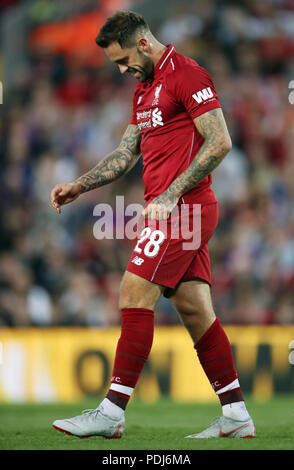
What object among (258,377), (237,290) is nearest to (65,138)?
(237,290)

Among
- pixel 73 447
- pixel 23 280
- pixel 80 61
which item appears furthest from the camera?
pixel 80 61

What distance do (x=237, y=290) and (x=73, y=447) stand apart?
6.26 m

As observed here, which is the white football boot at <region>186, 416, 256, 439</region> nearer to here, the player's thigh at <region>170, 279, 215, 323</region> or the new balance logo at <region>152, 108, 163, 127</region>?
the player's thigh at <region>170, 279, 215, 323</region>

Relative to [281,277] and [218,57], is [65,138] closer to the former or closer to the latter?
[218,57]

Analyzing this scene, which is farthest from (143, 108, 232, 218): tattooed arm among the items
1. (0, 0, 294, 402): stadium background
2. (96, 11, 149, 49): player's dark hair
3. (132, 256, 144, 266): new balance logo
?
(0, 0, 294, 402): stadium background

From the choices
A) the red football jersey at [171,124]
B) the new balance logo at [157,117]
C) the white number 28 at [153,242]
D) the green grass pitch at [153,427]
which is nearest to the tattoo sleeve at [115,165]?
the red football jersey at [171,124]

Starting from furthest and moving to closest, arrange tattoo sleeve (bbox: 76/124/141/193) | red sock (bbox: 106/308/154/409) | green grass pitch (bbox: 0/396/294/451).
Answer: tattoo sleeve (bbox: 76/124/141/193)
red sock (bbox: 106/308/154/409)
green grass pitch (bbox: 0/396/294/451)

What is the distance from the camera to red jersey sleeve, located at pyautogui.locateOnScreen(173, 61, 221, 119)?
14.1ft

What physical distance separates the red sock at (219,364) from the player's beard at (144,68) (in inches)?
53.8

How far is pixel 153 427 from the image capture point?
524cm

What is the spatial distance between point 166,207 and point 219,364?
→ 0.94 m

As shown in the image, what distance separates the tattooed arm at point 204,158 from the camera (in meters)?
4.26

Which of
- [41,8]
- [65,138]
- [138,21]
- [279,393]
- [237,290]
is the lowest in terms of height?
[279,393]

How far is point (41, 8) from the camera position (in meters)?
15.3
